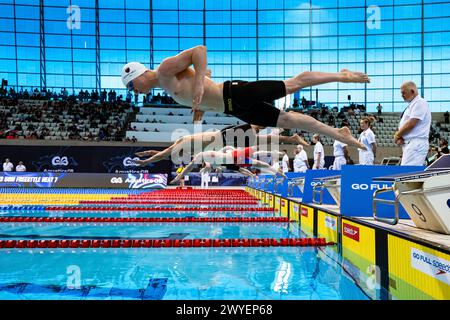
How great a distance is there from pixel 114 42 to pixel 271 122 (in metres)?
35.2

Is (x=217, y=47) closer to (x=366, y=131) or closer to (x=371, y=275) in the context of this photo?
(x=366, y=131)

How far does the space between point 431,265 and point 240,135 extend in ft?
25.8

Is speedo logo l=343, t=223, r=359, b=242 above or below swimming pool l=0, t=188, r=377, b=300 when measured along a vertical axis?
above

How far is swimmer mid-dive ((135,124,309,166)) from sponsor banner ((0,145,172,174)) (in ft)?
45.5

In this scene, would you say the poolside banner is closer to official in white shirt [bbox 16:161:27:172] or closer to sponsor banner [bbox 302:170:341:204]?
official in white shirt [bbox 16:161:27:172]

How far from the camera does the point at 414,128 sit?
18.3 feet

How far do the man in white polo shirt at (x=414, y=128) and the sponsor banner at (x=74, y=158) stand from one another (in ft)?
64.0

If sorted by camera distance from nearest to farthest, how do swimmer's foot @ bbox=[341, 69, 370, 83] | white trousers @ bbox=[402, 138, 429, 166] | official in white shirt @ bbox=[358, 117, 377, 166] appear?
swimmer's foot @ bbox=[341, 69, 370, 83] → white trousers @ bbox=[402, 138, 429, 166] → official in white shirt @ bbox=[358, 117, 377, 166]

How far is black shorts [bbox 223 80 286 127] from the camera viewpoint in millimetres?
4550

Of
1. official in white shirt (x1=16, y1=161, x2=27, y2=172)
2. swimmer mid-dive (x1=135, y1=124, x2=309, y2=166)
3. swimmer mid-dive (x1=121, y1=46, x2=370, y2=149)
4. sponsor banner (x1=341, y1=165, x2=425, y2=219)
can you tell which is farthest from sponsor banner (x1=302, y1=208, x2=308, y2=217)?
official in white shirt (x1=16, y1=161, x2=27, y2=172)

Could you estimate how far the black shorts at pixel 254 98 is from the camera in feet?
14.9

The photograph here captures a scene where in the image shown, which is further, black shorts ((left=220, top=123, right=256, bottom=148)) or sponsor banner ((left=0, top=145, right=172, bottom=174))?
sponsor banner ((left=0, top=145, right=172, bottom=174))

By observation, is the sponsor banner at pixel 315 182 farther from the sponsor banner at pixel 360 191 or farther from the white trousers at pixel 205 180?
the white trousers at pixel 205 180

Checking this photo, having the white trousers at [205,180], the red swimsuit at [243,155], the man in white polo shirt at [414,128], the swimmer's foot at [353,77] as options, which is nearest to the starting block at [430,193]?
the swimmer's foot at [353,77]
